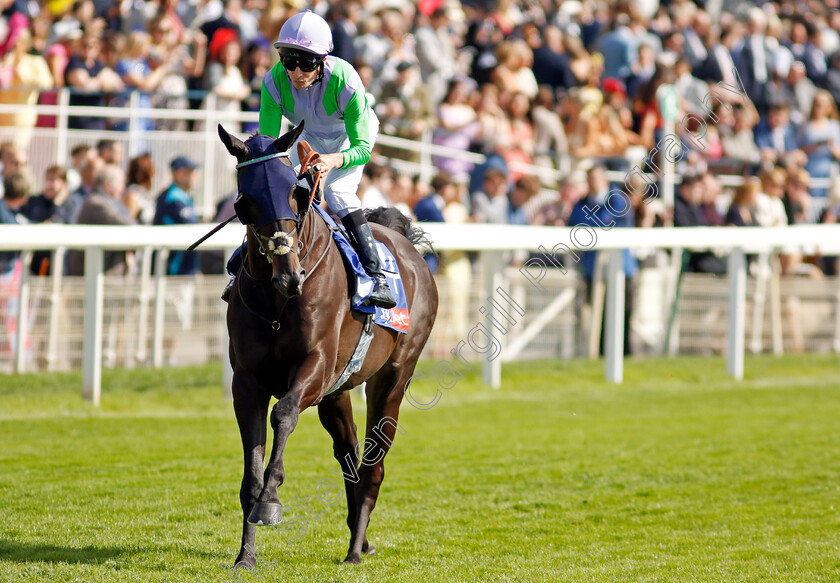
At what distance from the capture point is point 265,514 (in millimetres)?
4242

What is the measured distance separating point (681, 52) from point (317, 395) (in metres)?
13.3

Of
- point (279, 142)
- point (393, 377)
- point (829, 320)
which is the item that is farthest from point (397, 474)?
point (829, 320)

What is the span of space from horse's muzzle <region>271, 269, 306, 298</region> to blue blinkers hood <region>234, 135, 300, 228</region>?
21cm

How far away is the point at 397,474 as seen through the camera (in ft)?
22.6

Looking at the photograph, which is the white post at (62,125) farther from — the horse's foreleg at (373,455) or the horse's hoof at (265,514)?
the horse's hoof at (265,514)

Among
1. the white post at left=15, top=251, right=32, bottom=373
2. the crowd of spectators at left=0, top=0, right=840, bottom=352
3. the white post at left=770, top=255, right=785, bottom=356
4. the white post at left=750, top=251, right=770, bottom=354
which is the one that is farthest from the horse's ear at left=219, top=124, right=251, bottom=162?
the white post at left=770, top=255, right=785, bottom=356

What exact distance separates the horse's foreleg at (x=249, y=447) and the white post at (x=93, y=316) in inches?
154

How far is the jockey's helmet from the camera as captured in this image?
15.6ft

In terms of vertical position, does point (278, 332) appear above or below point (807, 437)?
above

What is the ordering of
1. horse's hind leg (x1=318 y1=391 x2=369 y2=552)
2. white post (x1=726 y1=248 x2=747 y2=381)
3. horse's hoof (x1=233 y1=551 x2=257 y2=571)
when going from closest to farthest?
horse's hoof (x1=233 y1=551 x2=257 y2=571)
horse's hind leg (x1=318 y1=391 x2=369 y2=552)
white post (x1=726 y1=248 x2=747 y2=381)

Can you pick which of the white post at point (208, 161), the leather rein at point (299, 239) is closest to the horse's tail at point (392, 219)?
the leather rein at point (299, 239)

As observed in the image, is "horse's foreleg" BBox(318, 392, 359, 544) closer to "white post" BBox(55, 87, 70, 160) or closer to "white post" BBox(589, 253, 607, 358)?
"white post" BBox(589, 253, 607, 358)

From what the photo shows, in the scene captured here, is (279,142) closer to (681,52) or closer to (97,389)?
(97,389)

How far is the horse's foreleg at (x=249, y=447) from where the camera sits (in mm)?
4399
